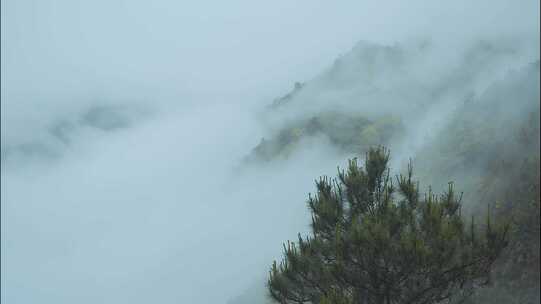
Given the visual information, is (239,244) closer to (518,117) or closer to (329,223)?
(518,117)

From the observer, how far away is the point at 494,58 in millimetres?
59094

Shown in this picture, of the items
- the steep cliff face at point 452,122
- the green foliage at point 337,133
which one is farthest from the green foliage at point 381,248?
the green foliage at point 337,133

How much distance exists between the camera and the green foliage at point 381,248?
911cm

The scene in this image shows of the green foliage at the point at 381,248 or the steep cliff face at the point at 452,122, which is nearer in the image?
the green foliage at the point at 381,248

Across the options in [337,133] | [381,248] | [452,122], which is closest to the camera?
[381,248]

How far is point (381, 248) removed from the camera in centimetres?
916

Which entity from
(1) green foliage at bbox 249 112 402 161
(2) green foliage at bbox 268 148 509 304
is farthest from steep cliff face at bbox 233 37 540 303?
(2) green foliage at bbox 268 148 509 304

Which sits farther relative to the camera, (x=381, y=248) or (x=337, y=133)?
(x=337, y=133)

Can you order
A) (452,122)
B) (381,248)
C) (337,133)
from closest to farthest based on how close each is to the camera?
(381,248) → (452,122) → (337,133)

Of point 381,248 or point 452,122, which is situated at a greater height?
point 452,122

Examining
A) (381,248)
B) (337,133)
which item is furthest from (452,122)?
(337,133)

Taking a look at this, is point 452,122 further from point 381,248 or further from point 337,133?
point 337,133

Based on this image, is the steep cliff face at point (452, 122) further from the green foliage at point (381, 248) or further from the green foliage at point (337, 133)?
the green foliage at point (381, 248)

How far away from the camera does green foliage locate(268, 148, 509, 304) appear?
911cm
